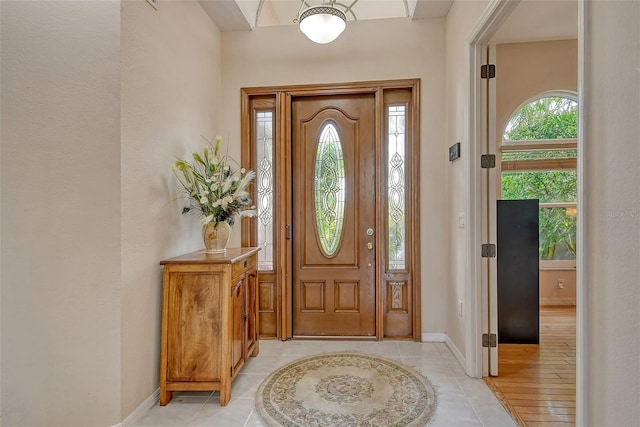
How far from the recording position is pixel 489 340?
262 cm

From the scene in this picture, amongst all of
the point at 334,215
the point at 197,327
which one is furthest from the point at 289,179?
the point at 197,327

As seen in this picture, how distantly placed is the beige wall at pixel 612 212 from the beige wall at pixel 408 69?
200cm

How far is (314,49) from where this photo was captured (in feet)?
11.4

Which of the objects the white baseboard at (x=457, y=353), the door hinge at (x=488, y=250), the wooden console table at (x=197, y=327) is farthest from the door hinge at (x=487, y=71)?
the wooden console table at (x=197, y=327)

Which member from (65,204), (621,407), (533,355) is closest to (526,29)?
(533,355)

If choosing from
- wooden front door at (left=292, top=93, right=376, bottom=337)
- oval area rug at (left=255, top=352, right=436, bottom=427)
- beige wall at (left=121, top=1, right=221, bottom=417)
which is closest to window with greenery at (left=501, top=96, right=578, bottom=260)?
wooden front door at (left=292, top=93, right=376, bottom=337)

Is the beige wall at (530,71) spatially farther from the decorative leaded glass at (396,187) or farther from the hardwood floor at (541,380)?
the hardwood floor at (541,380)

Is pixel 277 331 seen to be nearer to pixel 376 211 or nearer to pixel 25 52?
pixel 376 211

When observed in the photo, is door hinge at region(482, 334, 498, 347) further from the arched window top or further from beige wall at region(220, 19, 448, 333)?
the arched window top

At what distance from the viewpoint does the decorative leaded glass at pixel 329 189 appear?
3516 mm

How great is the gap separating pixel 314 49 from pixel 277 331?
9.78 feet

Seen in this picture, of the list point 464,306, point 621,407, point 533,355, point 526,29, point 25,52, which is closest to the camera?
point 621,407

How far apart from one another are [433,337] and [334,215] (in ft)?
5.23

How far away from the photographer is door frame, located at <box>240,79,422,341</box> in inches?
133
